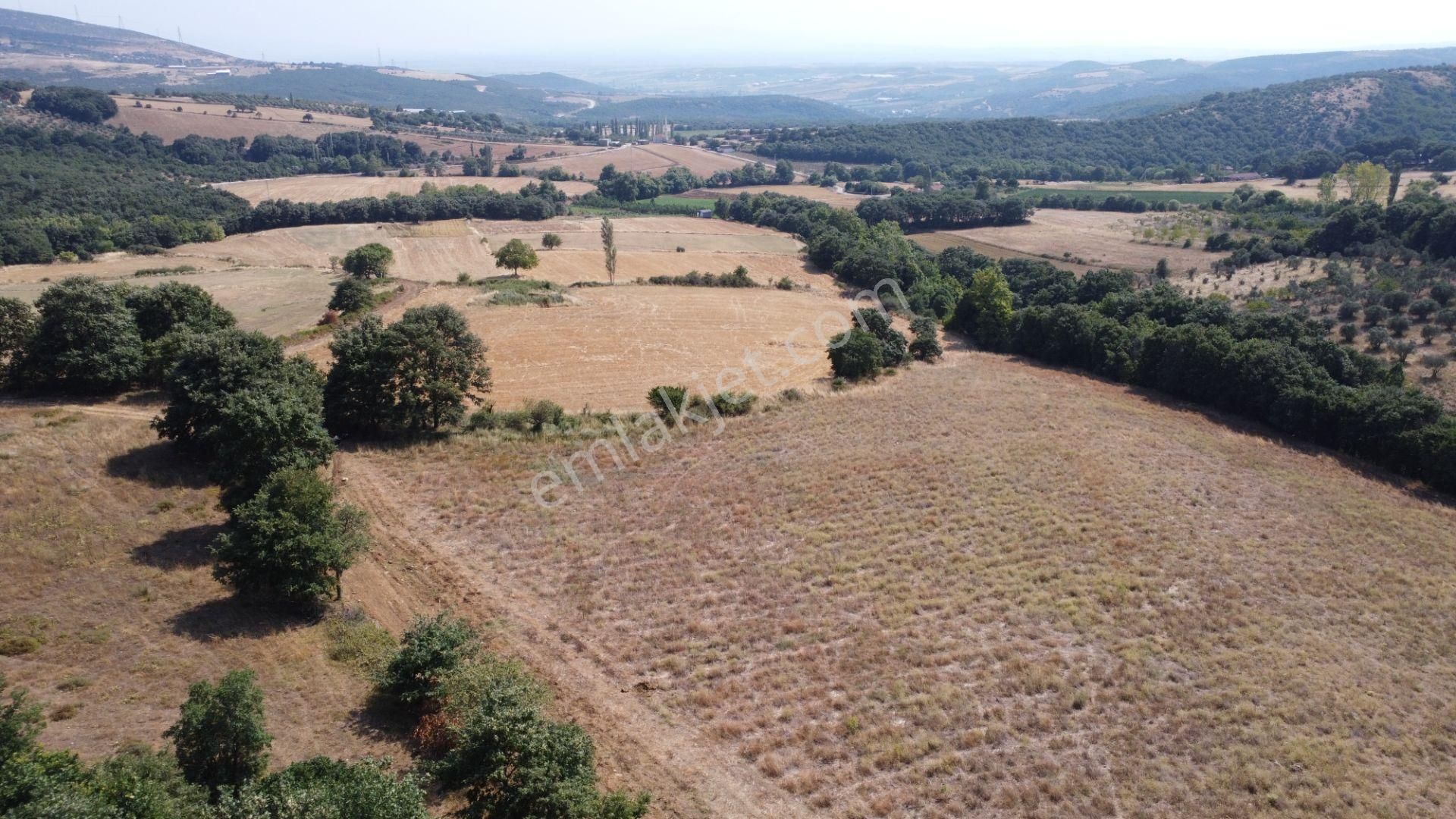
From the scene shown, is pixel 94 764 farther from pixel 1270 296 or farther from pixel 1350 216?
pixel 1350 216

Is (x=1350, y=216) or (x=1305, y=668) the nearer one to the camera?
(x=1305, y=668)

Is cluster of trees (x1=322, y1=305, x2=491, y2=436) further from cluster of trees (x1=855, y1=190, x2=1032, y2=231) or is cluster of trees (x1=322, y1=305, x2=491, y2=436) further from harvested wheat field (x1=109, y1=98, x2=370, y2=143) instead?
harvested wheat field (x1=109, y1=98, x2=370, y2=143)

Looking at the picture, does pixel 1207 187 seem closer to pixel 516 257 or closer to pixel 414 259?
pixel 516 257

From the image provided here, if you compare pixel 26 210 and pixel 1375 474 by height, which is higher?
pixel 26 210

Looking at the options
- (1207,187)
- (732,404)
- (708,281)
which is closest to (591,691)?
(732,404)

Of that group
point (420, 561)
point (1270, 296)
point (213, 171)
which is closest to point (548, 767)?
point (420, 561)
